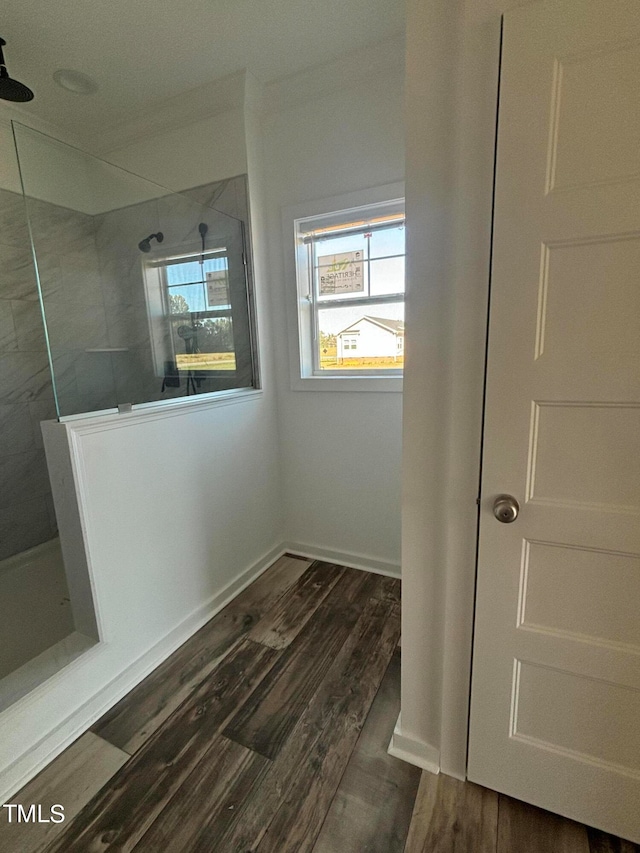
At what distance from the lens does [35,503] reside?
2438mm

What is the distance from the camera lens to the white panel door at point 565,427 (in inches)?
31.4

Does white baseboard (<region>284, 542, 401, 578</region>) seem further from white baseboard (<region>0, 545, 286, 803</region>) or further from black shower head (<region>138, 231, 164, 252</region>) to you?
black shower head (<region>138, 231, 164, 252</region>)

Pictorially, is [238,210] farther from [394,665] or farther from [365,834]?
[365,834]

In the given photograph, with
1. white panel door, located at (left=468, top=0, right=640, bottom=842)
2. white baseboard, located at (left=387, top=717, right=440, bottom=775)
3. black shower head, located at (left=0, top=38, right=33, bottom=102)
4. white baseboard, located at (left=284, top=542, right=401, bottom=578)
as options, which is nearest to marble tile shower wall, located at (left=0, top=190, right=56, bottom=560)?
black shower head, located at (left=0, top=38, right=33, bottom=102)

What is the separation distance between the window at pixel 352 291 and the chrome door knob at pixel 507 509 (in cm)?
115

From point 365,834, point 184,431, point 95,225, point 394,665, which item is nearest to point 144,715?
point 365,834

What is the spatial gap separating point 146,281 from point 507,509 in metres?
2.34

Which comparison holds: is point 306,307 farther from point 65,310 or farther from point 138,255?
point 65,310

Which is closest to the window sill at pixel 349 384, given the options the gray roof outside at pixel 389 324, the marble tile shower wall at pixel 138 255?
the gray roof outside at pixel 389 324

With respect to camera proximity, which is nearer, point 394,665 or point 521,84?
point 521,84

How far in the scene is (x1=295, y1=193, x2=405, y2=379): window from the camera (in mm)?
2080

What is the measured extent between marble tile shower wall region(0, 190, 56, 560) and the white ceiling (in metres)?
0.78

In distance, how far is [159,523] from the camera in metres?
1.74

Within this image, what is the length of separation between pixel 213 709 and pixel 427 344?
1.56 metres
